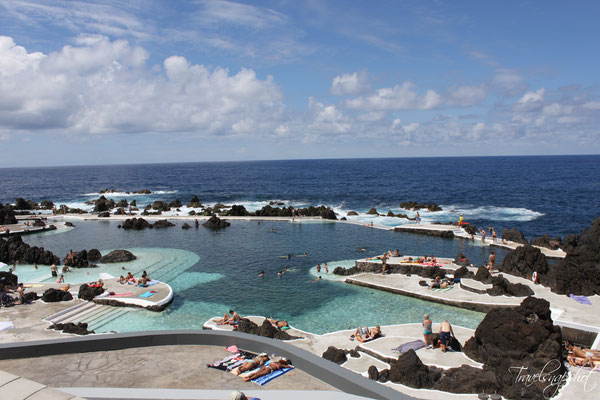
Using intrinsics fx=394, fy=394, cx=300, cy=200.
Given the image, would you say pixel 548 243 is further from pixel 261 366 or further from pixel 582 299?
pixel 261 366

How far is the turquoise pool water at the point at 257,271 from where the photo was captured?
995 inches

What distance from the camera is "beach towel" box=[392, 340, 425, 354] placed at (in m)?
18.5

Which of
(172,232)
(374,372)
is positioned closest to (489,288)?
(374,372)

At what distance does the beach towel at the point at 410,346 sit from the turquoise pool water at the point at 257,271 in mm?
5093

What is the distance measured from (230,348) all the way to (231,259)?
28.2 metres

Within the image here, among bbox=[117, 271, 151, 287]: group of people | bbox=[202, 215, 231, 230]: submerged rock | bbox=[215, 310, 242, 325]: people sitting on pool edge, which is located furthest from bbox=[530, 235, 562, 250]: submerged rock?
bbox=[202, 215, 231, 230]: submerged rock

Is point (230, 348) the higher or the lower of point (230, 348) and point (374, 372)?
the higher

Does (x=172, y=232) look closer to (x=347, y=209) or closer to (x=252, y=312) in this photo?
(x=252, y=312)

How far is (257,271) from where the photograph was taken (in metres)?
35.5

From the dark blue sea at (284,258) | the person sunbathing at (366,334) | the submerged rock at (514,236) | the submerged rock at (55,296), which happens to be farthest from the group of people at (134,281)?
the submerged rock at (514,236)

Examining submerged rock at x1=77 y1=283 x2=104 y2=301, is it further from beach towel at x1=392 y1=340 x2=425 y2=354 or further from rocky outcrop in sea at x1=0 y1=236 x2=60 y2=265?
beach towel at x1=392 y1=340 x2=425 y2=354

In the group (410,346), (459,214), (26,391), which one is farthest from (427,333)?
(459,214)

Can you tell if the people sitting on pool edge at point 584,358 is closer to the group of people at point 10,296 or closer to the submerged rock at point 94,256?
the group of people at point 10,296

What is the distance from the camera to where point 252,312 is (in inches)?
1051
